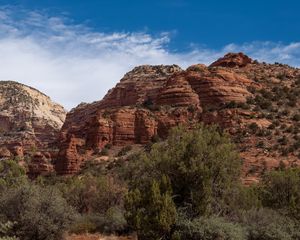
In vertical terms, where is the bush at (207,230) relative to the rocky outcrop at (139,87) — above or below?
below

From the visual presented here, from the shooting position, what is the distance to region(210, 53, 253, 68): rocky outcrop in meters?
76.7

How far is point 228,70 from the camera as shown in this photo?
70.7 m

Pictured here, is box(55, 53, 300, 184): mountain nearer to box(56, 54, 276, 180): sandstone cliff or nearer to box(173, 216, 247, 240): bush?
box(56, 54, 276, 180): sandstone cliff

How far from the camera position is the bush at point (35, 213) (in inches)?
897

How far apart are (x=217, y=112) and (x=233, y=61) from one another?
17.1 metres

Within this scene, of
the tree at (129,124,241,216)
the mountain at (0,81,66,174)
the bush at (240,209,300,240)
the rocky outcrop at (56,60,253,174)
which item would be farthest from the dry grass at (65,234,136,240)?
the mountain at (0,81,66,174)

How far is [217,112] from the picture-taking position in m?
62.3

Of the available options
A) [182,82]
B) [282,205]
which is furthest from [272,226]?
[182,82]

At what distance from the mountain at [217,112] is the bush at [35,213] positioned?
32340mm

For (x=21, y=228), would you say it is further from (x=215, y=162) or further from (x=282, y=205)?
(x=282, y=205)

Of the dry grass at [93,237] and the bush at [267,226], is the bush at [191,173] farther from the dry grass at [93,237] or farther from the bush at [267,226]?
the dry grass at [93,237]

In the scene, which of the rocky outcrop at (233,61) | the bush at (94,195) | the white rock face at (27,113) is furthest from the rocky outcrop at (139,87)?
the bush at (94,195)

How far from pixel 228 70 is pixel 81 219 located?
4463 centimetres

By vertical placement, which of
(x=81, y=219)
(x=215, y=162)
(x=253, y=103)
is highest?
(x=253, y=103)
